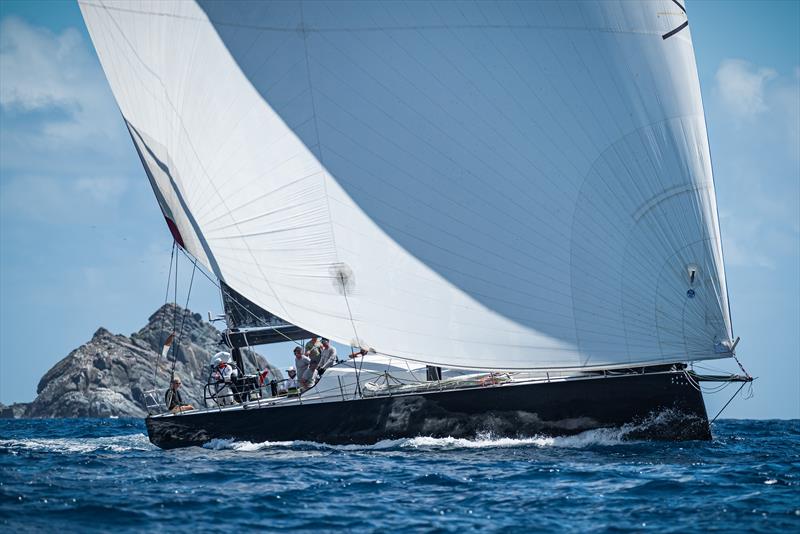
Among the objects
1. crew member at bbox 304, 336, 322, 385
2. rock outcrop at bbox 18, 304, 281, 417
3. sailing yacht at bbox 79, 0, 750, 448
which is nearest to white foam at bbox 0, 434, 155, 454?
sailing yacht at bbox 79, 0, 750, 448

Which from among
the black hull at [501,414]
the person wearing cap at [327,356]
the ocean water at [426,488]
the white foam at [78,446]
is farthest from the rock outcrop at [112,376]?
the ocean water at [426,488]

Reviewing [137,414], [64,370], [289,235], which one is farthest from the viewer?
[64,370]

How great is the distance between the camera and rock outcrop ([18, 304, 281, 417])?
241 ft

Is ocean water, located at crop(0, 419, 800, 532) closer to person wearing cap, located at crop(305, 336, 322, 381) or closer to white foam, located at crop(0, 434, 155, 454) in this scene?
white foam, located at crop(0, 434, 155, 454)

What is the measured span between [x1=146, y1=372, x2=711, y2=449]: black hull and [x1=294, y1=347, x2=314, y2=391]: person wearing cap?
61.3 inches

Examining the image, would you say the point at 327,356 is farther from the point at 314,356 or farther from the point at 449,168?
the point at 449,168

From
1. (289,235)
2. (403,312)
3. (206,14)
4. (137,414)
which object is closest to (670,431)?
(403,312)

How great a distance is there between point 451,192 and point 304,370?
588 centimetres

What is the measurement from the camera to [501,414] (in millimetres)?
15414

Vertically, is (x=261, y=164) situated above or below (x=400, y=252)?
above

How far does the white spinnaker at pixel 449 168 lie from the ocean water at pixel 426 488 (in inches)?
70.4

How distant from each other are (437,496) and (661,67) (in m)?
7.68

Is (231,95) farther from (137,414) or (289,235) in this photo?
(137,414)

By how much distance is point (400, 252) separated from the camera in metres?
15.0
